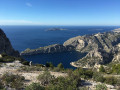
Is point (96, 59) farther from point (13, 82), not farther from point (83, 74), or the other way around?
point (13, 82)

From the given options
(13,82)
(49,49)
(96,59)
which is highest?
(13,82)

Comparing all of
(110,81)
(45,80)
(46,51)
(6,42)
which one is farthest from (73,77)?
(46,51)

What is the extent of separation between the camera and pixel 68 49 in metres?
194

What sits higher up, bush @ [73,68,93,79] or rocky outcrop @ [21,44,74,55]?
bush @ [73,68,93,79]

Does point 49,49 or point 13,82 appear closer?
point 13,82

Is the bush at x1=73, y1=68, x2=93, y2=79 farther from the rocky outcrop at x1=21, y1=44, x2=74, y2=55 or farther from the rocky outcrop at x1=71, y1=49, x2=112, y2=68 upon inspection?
the rocky outcrop at x1=21, y1=44, x2=74, y2=55

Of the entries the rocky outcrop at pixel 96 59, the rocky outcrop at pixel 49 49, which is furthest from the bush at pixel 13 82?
the rocky outcrop at pixel 49 49

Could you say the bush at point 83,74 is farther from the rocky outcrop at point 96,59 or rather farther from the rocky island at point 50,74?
the rocky outcrop at point 96,59

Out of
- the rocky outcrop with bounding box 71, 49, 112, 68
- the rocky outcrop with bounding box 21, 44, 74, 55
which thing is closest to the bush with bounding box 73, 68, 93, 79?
the rocky outcrop with bounding box 71, 49, 112, 68

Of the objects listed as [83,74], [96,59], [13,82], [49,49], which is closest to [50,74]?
[13,82]

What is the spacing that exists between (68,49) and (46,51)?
4233 centimetres

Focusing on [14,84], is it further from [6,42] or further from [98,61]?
[98,61]

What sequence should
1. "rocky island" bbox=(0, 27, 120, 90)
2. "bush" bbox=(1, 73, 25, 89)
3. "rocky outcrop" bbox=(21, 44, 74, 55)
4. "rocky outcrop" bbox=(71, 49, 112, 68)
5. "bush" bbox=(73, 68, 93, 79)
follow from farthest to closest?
"rocky outcrop" bbox=(21, 44, 74, 55), "rocky outcrop" bbox=(71, 49, 112, 68), "bush" bbox=(73, 68, 93, 79), "rocky island" bbox=(0, 27, 120, 90), "bush" bbox=(1, 73, 25, 89)

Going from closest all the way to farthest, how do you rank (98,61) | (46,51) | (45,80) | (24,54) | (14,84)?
(14,84), (45,80), (98,61), (24,54), (46,51)
